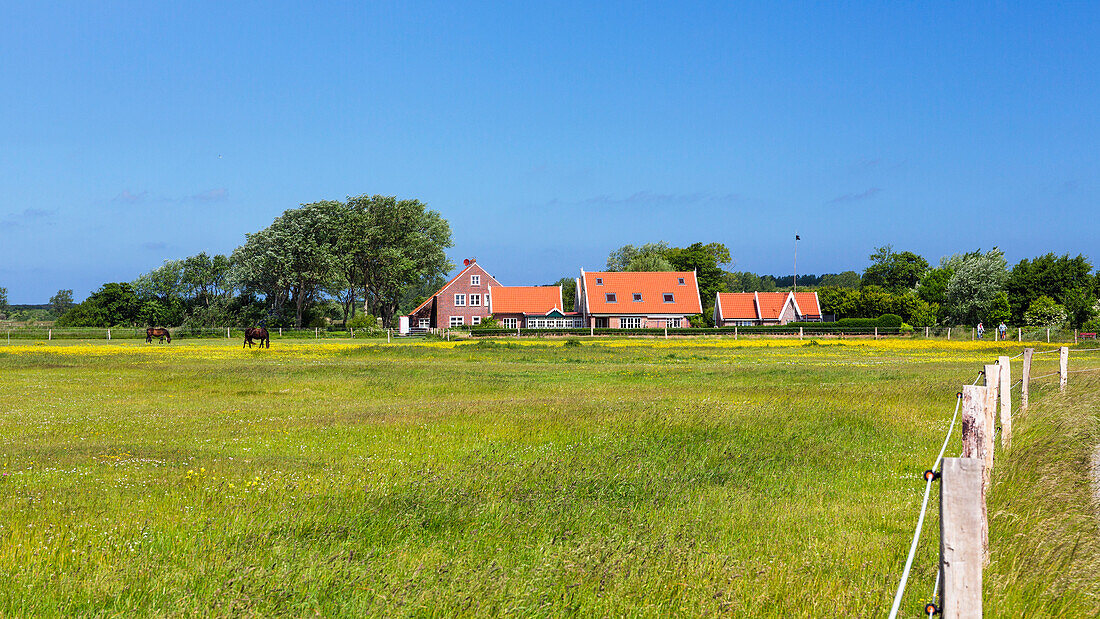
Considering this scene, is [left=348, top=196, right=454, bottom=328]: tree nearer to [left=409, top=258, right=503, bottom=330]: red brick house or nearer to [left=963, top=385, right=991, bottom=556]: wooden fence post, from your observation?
[left=409, top=258, right=503, bottom=330]: red brick house

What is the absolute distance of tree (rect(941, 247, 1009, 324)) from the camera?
9225 centimetres

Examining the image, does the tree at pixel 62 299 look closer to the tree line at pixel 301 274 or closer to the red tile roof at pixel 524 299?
the tree line at pixel 301 274

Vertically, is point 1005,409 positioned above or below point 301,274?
below

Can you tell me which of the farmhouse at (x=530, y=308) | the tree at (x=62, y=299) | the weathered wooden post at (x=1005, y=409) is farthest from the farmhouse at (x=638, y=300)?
the tree at (x=62, y=299)

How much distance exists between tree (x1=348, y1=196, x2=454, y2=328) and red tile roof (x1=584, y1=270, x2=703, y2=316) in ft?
64.7

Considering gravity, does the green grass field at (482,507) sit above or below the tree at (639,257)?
below

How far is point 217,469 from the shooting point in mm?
10922

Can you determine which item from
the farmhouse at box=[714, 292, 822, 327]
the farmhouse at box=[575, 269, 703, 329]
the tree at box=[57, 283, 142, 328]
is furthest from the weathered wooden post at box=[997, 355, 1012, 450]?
the tree at box=[57, 283, 142, 328]

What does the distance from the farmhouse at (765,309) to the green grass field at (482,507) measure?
273 feet

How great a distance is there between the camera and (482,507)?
28.7 ft

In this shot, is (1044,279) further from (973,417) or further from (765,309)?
(973,417)

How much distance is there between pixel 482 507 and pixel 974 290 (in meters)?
98.3

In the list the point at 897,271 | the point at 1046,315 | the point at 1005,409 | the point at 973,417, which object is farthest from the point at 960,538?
the point at 897,271

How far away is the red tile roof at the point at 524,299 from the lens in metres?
98.6
